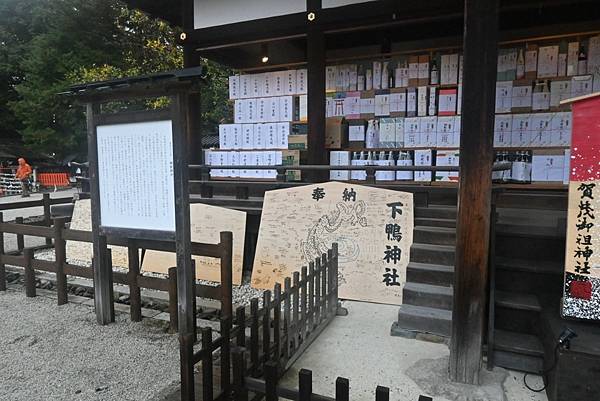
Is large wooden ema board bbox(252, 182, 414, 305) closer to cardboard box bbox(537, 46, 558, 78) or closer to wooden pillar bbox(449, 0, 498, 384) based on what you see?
wooden pillar bbox(449, 0, 498, 384)

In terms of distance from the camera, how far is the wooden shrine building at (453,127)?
9.78 ft

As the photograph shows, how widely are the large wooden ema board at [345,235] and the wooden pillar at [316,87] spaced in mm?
1031

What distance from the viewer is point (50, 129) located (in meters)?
23.0

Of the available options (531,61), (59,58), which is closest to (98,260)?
(531,61)

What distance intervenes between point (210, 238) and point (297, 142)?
251 centimetres

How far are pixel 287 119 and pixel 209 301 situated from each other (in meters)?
4.02

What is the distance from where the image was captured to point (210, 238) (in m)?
6.07

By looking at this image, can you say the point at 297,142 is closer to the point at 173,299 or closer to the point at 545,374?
the point at 173,299

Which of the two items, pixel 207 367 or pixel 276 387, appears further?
pixel 207 367

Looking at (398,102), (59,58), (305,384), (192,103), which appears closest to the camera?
(305,384)

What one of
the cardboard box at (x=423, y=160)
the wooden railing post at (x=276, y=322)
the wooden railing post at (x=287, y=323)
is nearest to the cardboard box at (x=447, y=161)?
the cardboard box at (x=423, y=160)

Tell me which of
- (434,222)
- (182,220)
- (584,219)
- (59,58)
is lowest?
(434,222)

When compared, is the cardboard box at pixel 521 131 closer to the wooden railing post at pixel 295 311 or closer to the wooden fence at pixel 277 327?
the wooden fence at pixel 277 327

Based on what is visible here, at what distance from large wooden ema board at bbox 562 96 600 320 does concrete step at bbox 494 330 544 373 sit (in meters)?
0.42
